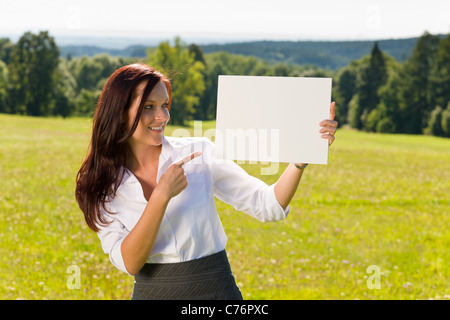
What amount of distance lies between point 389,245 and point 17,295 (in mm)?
4555

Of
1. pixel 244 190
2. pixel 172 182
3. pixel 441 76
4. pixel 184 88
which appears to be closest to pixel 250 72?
pixel 184 88

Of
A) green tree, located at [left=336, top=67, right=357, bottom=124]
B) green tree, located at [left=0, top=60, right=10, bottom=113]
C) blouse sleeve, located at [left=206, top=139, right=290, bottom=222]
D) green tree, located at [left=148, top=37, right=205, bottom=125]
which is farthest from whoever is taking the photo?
green tree, located at [left=336, top=67, right=357, bottom=124]

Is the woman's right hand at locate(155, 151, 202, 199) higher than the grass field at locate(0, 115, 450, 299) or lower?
higher

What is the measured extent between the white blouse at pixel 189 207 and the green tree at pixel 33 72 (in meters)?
42.6

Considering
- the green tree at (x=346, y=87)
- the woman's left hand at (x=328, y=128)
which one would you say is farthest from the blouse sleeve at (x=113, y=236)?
the green tree at (x=346, y=87)

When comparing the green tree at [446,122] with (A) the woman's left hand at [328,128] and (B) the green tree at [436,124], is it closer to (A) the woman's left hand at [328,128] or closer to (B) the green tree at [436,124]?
(B) the green tree at [436,124]

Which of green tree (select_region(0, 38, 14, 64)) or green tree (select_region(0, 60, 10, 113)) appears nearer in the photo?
green tree (select_region(0, 60, 10, 113))

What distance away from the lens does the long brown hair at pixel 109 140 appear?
80.2 inches

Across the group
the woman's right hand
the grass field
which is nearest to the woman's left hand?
the woman's right hand

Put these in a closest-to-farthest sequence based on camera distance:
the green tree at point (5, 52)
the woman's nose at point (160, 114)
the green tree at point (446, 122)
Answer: the woman's nose at point (160, 114) → the green tree at point (446, 122) → the green tree at point (5, 52)

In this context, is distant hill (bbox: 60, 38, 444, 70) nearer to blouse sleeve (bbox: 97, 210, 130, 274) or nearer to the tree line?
the tree line

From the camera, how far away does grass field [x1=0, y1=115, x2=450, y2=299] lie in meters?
5.32

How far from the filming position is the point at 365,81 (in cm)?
4828
